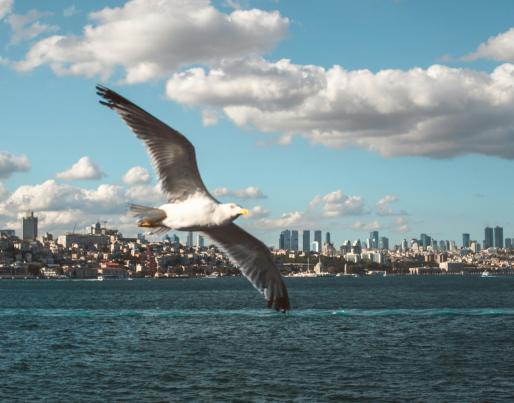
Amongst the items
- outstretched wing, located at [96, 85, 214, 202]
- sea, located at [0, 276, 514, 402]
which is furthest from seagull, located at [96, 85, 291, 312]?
sea, located at [0, 276, 514, 402]

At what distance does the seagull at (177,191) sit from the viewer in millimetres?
7754

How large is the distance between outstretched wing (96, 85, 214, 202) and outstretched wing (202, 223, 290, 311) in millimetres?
633

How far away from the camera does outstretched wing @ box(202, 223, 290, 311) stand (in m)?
8.86

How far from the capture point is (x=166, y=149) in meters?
8.23

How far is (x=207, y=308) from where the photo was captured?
8275 cm

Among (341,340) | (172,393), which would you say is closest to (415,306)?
(341,340)

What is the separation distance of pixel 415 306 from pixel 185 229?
259ft

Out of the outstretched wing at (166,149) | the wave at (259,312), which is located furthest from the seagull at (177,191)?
the wave at (259,312)

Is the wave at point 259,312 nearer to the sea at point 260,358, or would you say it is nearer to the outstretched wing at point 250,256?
the sea at point 260,358

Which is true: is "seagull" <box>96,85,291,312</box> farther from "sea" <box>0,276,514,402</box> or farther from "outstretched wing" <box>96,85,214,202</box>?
"sea" <box>0,276,514,402</box>

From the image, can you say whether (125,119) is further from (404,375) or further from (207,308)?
(207,308)

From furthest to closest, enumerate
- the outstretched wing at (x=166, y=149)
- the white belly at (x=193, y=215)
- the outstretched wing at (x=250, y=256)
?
the outstretched wing at (x=250, y=256), the white belly at (x=193, y=215), the outstretched wing at (x=166, y=149)

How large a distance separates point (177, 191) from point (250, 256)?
1373 millimetres

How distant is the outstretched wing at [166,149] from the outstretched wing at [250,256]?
0.63 meters
